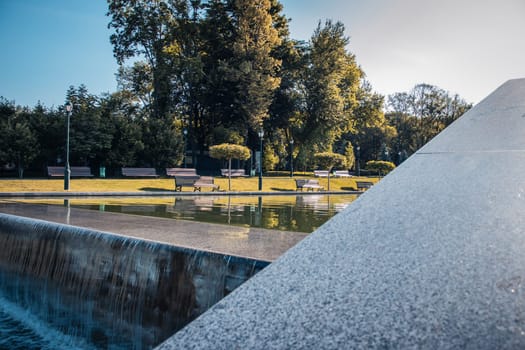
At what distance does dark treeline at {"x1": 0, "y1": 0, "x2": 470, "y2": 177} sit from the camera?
2948 cm

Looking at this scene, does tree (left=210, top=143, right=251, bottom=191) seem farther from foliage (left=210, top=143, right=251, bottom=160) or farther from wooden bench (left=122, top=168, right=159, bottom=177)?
wooden bench (left=122, top=168, right=159, bottom=177)

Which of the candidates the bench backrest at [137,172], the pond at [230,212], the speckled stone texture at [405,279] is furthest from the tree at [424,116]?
the speckled stone texture at [405,279]

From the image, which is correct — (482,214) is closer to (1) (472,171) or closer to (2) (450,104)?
(1) (472,171)

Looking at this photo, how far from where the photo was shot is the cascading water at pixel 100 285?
156 inches

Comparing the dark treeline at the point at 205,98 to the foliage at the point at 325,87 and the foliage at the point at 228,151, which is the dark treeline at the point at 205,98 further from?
the foliage at the point at 228,151

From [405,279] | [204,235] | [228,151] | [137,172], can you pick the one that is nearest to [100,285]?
[204,235]

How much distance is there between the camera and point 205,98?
1427 inches

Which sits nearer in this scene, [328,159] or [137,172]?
[137,172]

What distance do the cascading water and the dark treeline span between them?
23352 mm

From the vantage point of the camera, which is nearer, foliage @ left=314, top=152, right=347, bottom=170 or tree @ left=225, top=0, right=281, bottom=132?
foliage @ left=314, top=152, right=347, bottom=170

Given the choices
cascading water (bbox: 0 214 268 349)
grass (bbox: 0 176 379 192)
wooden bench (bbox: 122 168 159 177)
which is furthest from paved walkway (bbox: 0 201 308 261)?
wooden bench (bbox: 122 168 159 177)

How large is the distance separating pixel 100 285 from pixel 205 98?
3245cm

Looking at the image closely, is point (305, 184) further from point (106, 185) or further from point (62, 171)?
point (62, 171)

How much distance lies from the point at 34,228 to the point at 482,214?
6.12 metres
